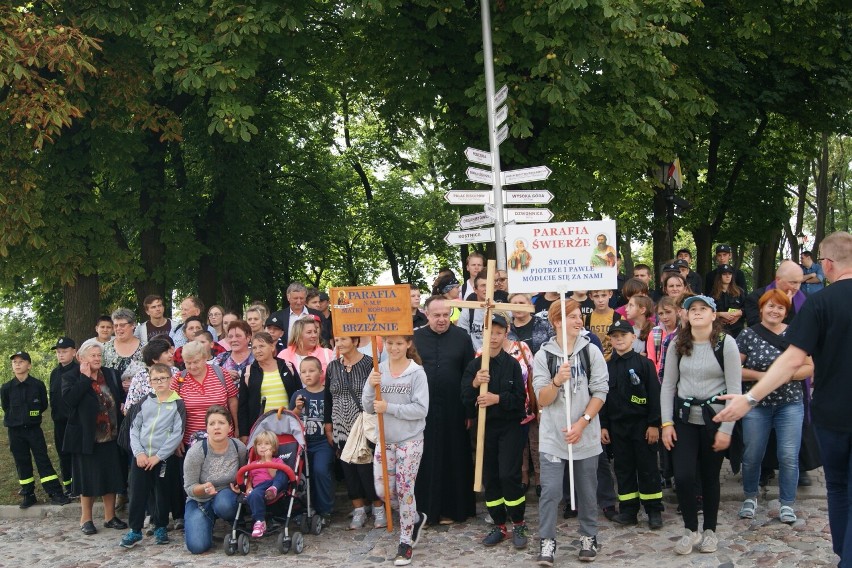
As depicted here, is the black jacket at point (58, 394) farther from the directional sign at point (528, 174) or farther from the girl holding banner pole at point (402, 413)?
the directional sign at point (528, 174)

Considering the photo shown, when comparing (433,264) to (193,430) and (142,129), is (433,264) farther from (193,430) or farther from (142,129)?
(193,430)

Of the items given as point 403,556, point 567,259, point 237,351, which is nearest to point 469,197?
point 237,351

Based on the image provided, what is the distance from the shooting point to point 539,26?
13.9m

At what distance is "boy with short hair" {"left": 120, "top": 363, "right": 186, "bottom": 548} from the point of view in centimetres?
881

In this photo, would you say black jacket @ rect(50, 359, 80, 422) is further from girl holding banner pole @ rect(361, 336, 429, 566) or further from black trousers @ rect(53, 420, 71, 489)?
girl holding banner pole @ rect(361, 336, 429, 566)

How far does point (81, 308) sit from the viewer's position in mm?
15266

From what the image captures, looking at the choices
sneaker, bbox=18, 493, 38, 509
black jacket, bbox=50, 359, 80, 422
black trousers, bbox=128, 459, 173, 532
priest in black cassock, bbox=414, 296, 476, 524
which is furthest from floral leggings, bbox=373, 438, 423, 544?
sneaker, bbox=18, 493, 38, 509

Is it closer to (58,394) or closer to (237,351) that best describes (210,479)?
(237,351)

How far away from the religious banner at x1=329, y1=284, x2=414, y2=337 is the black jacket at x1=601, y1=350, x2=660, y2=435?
183 centimetres

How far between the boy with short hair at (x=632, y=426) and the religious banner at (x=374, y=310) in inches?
71.9

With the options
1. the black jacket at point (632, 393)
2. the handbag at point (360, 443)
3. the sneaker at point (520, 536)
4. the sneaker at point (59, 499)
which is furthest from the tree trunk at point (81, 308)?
the black jacket at point (632, 393)

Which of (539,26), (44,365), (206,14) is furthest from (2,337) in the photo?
(539,26)

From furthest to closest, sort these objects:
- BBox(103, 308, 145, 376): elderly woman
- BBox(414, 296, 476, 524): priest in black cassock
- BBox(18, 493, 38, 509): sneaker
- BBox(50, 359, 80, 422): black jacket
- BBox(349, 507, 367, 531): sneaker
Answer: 1. BBox(18, 493, 38, 509): sneaker
2. BBox(103, 308, 145, 376): elderly woman
3. BBox(50, 359, 80, 422): black jacket
4. BBox(349, 507, 367, 531): sneaker
5. BBox(414, 296, 476, 524): priest in black cassock

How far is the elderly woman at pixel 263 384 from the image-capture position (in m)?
9.09
